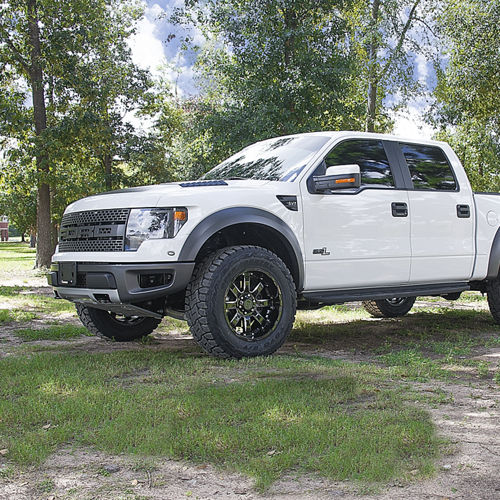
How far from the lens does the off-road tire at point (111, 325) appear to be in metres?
6.78

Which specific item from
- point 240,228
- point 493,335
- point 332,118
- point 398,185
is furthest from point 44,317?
point 332,118

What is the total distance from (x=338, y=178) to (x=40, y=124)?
16042mm

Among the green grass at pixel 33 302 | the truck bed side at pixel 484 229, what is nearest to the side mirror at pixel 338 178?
the truck bed side at pixel 484 229

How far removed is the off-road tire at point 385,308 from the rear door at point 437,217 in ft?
6.37


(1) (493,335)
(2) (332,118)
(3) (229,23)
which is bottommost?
(1) (493,335)

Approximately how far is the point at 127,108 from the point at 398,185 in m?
19.7

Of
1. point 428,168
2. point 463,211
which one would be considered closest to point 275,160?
point 428,168

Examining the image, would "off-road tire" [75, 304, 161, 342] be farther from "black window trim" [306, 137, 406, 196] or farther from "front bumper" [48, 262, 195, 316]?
"black window trim" [306, 137, 406, 196]

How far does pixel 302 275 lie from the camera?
6086 millimetres

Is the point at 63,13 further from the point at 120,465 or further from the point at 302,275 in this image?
the point at 120,465

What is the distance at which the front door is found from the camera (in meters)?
6.13

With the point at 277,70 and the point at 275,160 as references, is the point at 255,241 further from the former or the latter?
the point at 277,70

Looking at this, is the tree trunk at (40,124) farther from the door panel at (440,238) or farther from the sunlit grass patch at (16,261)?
the door panel at (440,238)

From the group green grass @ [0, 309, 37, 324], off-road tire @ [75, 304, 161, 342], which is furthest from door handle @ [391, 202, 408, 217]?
green grass @ [0, 309, 37, 324]
